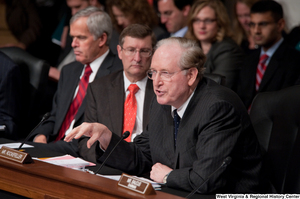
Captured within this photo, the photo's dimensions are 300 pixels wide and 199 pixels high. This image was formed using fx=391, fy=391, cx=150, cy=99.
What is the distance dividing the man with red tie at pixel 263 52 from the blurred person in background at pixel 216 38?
0.38ft

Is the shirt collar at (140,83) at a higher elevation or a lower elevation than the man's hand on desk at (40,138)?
higher

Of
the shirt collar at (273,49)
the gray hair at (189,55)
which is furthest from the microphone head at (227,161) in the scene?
the shirt collar at (273,49)

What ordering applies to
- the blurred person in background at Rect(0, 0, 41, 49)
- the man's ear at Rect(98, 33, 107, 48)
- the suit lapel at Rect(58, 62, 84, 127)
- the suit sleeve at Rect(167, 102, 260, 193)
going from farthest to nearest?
the blurred person in background at Rect(0, 0, 41, 49) → the man's ear at Rect(98, 33, 107, 48) → the suit lapel at Rect(58, 62, 84, 127) → the suit sleeve at Rect(167, 102, 260, 193)

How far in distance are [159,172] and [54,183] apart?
559 mm

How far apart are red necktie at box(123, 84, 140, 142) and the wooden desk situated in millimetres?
967

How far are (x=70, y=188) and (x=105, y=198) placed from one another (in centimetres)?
19

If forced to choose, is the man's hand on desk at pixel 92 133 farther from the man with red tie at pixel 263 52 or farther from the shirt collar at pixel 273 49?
the shirt collar at pixel 273 49

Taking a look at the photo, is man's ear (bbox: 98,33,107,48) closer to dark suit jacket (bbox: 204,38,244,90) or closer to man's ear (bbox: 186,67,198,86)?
dark suit jacket (bbox: 204,38,244,90)

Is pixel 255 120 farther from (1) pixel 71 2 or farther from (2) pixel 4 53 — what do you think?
(1) pixel 71 2

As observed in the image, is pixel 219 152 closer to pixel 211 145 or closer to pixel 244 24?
pixel 211 145

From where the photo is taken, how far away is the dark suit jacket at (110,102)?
2.79 meters

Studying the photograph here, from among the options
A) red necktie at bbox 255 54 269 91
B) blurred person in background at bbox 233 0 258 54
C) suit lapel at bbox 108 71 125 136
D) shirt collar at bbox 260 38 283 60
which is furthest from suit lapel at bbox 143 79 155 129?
blurred person in background at bbox 233 0 258 54

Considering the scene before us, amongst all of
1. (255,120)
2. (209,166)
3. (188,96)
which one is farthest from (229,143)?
(255,120)

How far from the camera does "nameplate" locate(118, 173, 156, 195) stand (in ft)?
4.86
